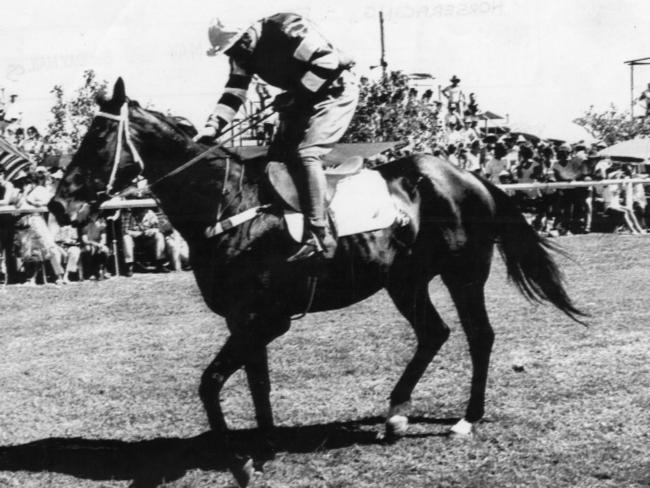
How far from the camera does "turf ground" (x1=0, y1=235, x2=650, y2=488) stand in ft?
18.4

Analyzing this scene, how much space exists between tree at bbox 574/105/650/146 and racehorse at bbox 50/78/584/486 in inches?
1608

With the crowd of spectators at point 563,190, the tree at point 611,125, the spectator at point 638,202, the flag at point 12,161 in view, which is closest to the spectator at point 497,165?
the crowd of spectators at point 563,190

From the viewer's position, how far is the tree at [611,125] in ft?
152

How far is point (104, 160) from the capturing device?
5.55 metres

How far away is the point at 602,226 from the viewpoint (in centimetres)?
1919

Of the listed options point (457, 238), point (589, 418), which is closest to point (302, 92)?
point (457, 238)

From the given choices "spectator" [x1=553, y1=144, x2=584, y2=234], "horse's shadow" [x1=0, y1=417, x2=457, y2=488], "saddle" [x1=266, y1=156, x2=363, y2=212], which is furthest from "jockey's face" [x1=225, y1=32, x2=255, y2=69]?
"spectator" [x1=553, y1=144, x2=584, y2=234]

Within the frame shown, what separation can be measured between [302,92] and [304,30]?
384 mm

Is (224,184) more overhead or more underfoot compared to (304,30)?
A: more underfoot

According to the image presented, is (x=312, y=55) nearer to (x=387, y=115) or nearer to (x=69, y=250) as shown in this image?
(x=69, y=250)

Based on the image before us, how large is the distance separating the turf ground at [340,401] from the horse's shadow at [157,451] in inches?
0.6

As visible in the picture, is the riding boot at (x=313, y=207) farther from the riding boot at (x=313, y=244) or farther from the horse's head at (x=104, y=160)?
the horse's head at (x=104, y=160)

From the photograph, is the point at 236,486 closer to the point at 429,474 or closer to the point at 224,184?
the point at 429,474

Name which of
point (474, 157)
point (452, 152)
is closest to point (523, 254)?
point (474, 157)
